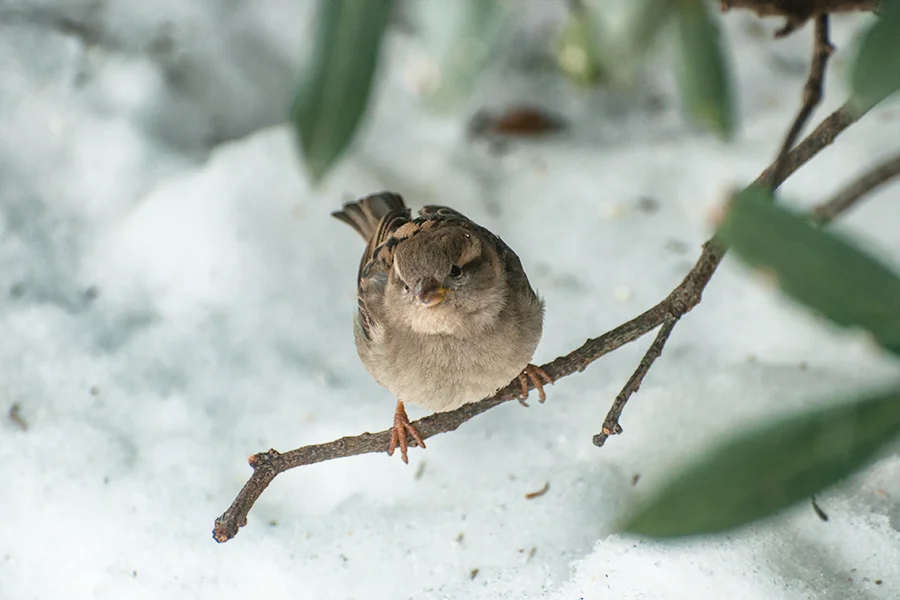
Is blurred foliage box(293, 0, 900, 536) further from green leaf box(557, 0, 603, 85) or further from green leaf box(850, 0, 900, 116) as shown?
green leaf box(557, 0, 603, 85)

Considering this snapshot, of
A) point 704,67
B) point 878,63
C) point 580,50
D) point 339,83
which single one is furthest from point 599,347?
point 580,50

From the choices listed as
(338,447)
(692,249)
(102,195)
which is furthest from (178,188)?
(692,249)

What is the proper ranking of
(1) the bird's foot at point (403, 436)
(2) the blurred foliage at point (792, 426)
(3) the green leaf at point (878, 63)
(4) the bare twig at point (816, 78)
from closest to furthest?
(2) the blurred foliage at point (792, 426), (3) the green leaf at point (878, 63), (4) the bare twig at point (816, 78), (1) the bird's foot at point (403, 436)

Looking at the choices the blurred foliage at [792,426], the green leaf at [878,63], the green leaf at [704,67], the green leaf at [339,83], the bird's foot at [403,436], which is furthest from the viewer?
the green leaf at [704,67]

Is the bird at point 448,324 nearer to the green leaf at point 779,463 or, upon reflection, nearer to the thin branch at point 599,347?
the thin branch at point 599,347

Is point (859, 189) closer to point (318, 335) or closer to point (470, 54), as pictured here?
point (470, 54)

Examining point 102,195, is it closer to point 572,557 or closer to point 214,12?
point 214,12

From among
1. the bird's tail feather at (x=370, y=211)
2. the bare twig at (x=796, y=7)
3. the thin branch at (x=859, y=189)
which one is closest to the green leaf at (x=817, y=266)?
the thin branch at (x=859, y=189)
